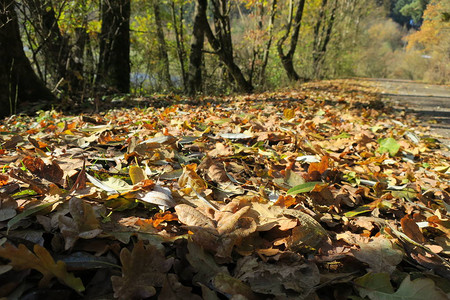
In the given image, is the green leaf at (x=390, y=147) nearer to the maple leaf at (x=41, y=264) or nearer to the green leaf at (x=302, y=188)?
the green leaf at (x=302, y=188)

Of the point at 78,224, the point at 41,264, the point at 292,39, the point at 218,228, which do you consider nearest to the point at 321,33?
the point at 292,39

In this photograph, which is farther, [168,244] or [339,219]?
[339,219]

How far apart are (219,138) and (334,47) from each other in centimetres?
2149

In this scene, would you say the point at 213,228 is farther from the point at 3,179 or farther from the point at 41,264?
the point at 3,179

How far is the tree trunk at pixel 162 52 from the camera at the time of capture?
1030 cm

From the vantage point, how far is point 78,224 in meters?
0.86

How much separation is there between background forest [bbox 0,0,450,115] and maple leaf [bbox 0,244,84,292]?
4.72 meters

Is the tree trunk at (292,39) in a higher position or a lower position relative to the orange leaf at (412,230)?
higher

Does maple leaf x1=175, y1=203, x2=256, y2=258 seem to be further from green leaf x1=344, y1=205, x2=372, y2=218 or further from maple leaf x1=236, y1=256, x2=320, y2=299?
green leaf x1=344, y1=205, x2=372, y2=218

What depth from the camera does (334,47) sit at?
20969mm

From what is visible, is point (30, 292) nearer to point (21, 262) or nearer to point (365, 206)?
point (21, 262)

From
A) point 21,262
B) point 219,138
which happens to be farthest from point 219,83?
point 21,262

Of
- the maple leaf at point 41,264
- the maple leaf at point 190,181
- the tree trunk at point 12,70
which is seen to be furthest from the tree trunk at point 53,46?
the maple leaf at point 41,264

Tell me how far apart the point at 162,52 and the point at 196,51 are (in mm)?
3518
